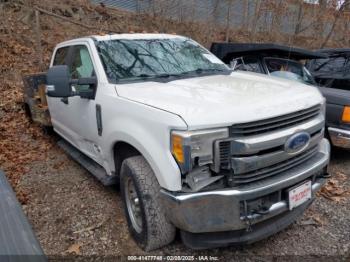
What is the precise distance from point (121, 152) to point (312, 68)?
4296 millimetres

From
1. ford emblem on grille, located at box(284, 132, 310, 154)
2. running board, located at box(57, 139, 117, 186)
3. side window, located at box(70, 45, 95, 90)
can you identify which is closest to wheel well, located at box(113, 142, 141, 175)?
running board, located at box(57, 139, 117, 186)

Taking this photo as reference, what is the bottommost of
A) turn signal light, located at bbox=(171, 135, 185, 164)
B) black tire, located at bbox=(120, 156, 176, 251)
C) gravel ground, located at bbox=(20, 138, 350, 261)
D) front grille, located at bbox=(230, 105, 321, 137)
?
gravel ground, located at bbox=(20, 138, 350, 261)

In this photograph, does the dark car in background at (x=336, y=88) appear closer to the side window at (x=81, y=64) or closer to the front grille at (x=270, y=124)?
the front grille at (x=270, y=124)

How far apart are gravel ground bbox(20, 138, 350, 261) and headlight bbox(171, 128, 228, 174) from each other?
103cm

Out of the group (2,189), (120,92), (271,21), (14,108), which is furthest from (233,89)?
(271,21)

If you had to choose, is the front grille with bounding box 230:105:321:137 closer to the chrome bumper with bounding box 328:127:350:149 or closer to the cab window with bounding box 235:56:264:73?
the chrome bumper with bounding box 328:127:350:149

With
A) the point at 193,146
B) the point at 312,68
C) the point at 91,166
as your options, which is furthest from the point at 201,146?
the point at 312,68

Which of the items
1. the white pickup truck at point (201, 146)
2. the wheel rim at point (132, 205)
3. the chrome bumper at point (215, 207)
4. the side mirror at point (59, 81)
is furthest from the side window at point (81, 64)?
the chrome bumper at point (215, 207)

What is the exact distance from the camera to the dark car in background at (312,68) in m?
4.41

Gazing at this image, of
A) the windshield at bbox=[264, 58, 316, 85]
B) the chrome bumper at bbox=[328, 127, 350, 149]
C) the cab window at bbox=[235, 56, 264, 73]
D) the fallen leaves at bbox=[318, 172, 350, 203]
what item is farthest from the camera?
the cab window at bbox=[235, 56, 264, 73]

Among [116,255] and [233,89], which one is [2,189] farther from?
[233,89]

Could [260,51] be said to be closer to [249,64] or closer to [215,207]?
[249,64]

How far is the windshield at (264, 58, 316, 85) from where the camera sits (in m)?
5.22

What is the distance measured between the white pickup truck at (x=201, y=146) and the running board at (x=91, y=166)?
3 cm
